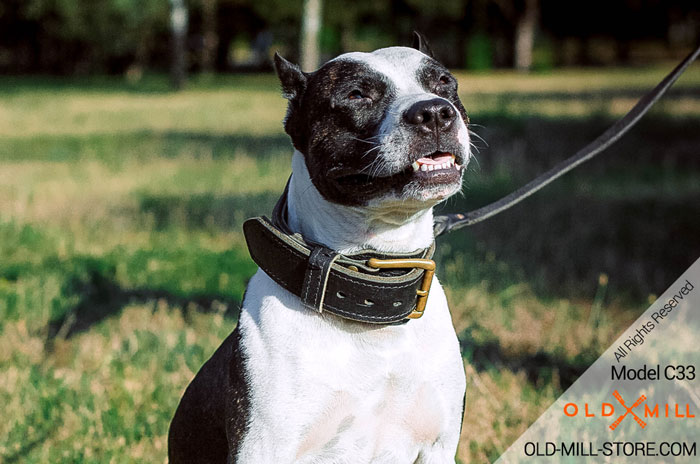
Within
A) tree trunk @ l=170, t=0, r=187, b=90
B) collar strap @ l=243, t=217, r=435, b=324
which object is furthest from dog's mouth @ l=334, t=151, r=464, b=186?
tree trunk @ l=170, t=0, r=187, b=90

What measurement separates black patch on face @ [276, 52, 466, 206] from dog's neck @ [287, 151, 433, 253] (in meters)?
0.05

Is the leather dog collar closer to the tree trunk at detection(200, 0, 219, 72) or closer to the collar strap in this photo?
the collar strap

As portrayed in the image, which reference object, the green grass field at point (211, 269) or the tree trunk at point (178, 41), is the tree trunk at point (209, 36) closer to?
the tree trunk at point (178, 41)

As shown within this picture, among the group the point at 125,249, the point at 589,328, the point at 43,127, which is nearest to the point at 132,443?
the point at 589,328

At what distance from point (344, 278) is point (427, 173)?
1.21 feet

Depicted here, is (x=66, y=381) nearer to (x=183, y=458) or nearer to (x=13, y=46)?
(x=183, y=458)

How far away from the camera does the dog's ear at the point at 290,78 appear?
281 centimetres

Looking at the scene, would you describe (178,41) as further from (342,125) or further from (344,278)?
(344,278)

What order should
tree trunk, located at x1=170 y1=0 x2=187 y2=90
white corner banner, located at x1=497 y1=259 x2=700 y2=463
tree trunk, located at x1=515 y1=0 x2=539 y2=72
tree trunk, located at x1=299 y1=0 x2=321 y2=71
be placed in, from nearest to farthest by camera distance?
white corner banner, located at x1=497 y1=259 x2=700 y2=463 < tree trunk, located at x1=299 y1=0 x2=321 y2=71 < tree trunk, located at x1=170 y1=0 x2=187 y2=90 < tree trunk, located at x1=515 y1=0 x2=539 y2=72

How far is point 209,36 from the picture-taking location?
39000 millimetres

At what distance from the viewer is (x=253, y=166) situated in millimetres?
9984

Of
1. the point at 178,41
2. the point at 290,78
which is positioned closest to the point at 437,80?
the point at 290,78

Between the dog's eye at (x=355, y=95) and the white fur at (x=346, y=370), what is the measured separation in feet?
0.76

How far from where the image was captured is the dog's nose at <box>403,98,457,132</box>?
2488 millimetres
